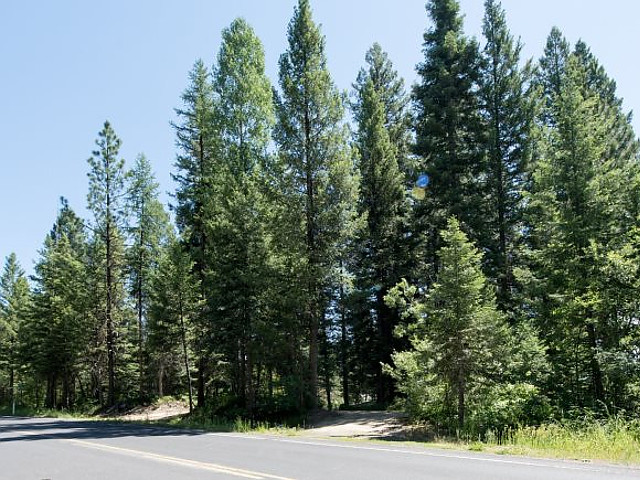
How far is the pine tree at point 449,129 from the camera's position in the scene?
82.4 ft

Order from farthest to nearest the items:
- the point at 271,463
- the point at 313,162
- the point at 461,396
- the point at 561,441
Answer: the point at 313,162, the point at 461,396, the point at 561,441, the point at 271,463

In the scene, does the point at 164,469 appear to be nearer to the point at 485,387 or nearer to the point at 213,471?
the point at 213,471

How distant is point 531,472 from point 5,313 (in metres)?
62.2

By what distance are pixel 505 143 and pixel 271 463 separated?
21934 mm

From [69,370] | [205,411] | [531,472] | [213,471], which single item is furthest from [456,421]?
[69,370]

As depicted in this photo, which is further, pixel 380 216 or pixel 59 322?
pixel 59 322

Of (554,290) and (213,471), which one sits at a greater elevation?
(554,290)

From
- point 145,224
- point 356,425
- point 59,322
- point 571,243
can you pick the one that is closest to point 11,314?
point 59,322

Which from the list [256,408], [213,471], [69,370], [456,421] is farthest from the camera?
[69,370]

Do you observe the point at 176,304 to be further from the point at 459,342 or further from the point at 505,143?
the point at 505,143

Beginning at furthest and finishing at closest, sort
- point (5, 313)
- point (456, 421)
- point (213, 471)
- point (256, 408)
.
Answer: point (5, 313) → point (256, 408) → point (456, 421) → point (213, 471)

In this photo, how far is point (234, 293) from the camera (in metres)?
21.0

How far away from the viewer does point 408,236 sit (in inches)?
1107

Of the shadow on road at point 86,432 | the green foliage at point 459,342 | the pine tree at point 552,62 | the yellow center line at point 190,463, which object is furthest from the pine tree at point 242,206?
the pine tree at point 552,62
